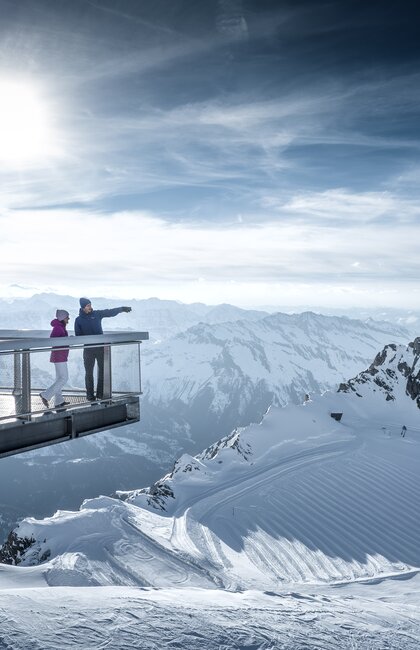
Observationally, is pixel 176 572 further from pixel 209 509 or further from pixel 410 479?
pixel 410 479

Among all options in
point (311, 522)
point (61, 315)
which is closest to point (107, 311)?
point (61, 315)

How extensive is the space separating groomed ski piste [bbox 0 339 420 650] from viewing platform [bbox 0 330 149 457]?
156 inches

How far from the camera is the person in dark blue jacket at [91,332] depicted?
1164 centimetres

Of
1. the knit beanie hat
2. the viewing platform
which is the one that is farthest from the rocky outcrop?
the knit beanie hat

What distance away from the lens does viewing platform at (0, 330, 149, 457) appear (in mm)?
10031

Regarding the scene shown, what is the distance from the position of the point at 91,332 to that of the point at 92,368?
1.08 m

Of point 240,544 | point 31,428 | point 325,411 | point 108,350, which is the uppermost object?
point 108,350

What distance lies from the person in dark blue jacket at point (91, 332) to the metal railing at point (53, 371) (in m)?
0.10

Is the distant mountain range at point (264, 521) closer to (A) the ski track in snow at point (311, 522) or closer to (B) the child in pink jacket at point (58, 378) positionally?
(A) the ski track in snow at point (311, 522)

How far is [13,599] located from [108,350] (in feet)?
22.7

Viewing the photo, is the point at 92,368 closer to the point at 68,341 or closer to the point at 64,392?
the point at 68,341

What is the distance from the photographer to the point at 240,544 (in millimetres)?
28000

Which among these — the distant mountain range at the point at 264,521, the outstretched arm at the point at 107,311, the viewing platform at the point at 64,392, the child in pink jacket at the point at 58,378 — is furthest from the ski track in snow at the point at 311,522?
the child in pink jacket at the point at 58,378

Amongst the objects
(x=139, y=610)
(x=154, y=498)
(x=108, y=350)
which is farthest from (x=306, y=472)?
(x=108, y=350)
